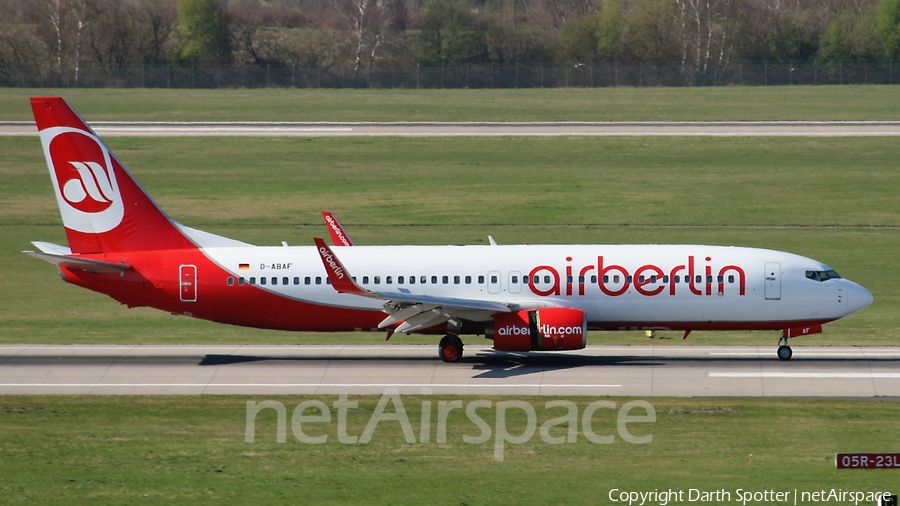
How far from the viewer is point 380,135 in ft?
302

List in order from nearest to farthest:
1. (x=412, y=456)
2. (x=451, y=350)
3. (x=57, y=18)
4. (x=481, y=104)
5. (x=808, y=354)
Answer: (x=412, y=456) < (x=451, y=350) < (x=808, y=354) < (x=481, y=104) < (x=57, y=18)

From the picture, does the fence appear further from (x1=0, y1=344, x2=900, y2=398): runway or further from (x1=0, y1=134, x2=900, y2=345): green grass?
(x1=0, y1=344, x2=900, y2=398): runway

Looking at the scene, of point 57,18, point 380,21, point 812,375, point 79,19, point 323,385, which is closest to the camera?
point 323,385

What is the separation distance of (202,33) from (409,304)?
375ft

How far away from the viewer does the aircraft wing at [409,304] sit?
35.1 metres

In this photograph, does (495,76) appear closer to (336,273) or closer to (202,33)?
(202,33)

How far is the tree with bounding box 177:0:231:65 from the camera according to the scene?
14200cm

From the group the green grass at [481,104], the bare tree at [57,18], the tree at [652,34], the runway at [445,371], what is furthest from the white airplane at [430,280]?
the tree at [652,34]

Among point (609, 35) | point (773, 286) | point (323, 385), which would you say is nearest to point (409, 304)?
point (323, 385)

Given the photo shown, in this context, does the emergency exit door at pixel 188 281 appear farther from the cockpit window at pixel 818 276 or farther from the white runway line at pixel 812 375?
the cockpit window at pixel 818 276

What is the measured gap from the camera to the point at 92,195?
38.7 m

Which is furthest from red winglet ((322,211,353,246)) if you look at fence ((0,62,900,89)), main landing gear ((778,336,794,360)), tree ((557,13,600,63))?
tree ((557,13,600,63))

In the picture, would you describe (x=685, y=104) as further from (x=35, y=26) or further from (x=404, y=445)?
(x=404, y=445)

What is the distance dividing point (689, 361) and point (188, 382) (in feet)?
51.8
